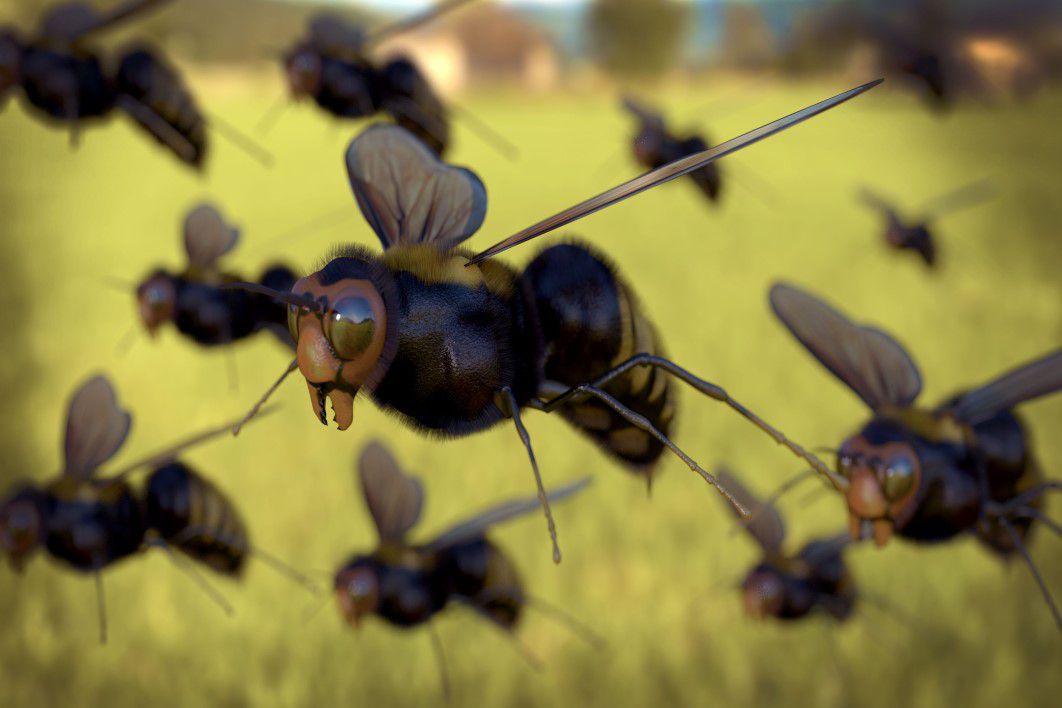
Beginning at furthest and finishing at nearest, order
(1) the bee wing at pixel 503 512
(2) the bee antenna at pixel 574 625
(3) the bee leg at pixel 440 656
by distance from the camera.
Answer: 1. (2) the bee antenna at pixel 574 625
2. (3) the bee leg at pixel 440 656
3. (1) the bee wing at pixel 503 512

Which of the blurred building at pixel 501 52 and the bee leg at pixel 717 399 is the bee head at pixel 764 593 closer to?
the bee leg at pixel 717 399

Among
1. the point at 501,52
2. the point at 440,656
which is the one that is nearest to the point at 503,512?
the point at 440,656

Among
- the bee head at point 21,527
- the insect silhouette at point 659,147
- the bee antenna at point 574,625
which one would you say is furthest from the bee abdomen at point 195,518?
the bee antenna at point 574,625

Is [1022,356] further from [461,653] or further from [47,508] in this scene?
[47,508]

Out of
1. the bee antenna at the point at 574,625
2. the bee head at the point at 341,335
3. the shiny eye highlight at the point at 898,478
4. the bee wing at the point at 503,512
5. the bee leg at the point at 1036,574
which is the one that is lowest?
the bee antenna at the point at 574,625

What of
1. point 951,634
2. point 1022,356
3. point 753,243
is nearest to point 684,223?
point 753,243

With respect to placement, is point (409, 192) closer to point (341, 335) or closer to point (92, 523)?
point (341, 335)

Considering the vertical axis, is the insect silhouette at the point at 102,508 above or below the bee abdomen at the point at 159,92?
below
